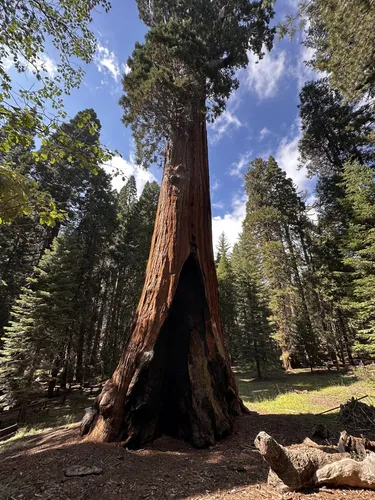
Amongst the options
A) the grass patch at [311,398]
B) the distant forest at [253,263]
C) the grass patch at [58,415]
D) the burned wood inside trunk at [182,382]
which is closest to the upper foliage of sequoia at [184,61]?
the distant forest at [253,263]

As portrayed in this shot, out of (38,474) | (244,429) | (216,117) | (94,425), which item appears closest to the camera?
(38,474)

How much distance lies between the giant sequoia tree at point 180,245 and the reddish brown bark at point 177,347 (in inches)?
0.7

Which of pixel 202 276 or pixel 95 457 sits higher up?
pixel 202 276

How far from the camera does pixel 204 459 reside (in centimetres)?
338

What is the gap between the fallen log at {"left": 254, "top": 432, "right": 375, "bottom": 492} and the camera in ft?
8.00

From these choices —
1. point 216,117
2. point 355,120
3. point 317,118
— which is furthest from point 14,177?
point 317,118

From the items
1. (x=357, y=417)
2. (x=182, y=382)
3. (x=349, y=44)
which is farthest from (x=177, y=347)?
(x=349, y=44)

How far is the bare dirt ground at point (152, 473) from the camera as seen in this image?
2492 mm

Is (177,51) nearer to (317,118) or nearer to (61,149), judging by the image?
(61,149)

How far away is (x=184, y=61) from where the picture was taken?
19.4 feet

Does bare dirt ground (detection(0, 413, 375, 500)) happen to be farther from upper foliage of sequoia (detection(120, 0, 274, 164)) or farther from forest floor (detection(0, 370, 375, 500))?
upper foliage of sequoia (detection(120, 0, 274, 164))

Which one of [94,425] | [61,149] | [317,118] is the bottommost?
[94,425]

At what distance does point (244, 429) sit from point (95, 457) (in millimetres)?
2654

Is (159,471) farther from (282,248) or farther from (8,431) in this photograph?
(282,248)
